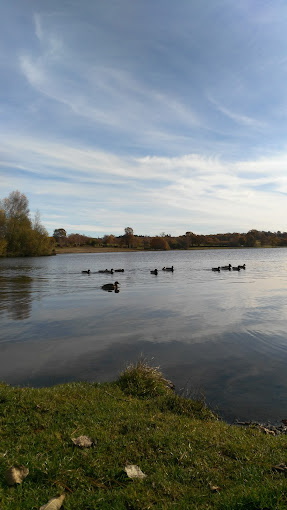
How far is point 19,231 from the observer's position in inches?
3371

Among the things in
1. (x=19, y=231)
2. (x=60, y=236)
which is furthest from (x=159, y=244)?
(x=19, y=231)

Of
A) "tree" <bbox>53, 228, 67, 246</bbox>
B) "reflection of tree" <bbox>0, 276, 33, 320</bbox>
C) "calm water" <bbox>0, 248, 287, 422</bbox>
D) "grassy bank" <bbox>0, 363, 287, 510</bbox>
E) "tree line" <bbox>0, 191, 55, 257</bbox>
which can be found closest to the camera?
"grassy bank" <bbox>0, 363, 287, 510</bbox>

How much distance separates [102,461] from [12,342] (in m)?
10.1

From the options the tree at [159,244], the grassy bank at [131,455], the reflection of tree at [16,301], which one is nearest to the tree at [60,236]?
the tree at [159,244]

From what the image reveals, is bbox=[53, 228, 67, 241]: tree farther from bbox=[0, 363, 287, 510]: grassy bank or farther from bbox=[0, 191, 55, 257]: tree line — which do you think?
bbox=[0, 363, 287, 510]: grassy bank

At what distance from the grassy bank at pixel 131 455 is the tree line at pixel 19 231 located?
8173cm

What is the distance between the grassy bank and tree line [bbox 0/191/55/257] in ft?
268

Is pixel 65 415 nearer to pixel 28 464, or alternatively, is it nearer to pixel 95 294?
pixel 28 464

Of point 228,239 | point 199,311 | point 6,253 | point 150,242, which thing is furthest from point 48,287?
point 228,239

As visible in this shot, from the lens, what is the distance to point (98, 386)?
7.90m

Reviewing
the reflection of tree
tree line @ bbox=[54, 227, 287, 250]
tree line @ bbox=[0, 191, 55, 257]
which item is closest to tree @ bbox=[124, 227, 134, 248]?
tree line @ bbox=[54, 227, 287, 250]

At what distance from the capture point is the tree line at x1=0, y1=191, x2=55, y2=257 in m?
85.3

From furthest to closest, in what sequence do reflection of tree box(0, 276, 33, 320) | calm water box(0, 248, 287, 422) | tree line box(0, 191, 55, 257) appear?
tree line box(0, 191, 55, 257), reflection of tree box(0, 276, 33, 320), calm water box(0, 248, 287, 422)

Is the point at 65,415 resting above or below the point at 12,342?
above
